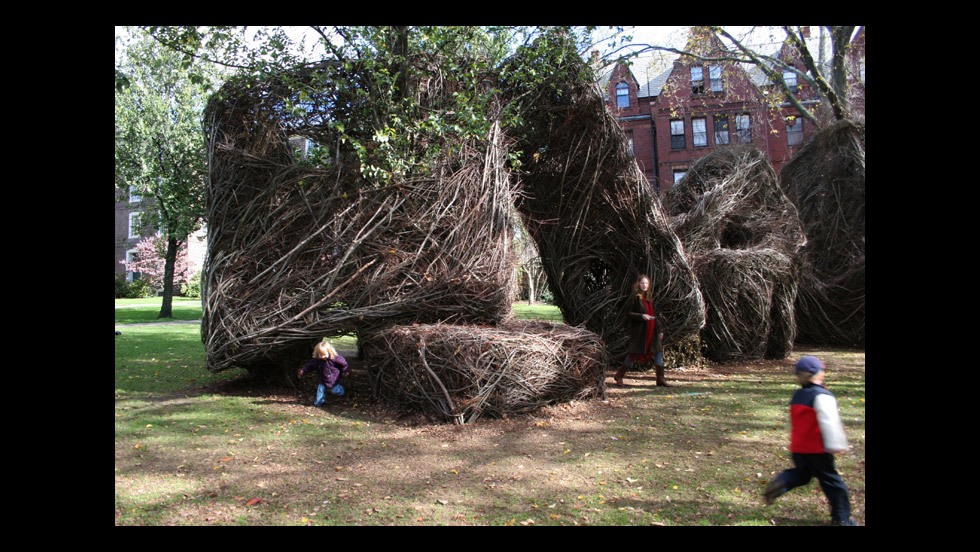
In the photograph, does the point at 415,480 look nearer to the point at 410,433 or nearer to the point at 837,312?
the point at 410,433

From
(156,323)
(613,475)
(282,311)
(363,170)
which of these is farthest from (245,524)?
(156,323)

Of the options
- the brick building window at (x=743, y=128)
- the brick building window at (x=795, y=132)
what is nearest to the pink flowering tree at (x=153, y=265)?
the brick building window at (x=743, y=128)

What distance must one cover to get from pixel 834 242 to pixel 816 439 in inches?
508

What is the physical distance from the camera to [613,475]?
5.30 m

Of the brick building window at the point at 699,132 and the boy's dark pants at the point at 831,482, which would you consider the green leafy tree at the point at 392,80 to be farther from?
the brick building window at the point at 699,132

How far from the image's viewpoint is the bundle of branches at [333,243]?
26.6ft

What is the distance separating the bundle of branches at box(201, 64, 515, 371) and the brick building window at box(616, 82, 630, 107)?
27882 mm

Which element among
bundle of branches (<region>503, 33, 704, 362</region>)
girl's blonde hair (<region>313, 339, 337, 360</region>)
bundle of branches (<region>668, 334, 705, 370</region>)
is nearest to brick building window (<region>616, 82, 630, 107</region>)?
bundle of branches (<region>668, 334, 705, 370</region>)

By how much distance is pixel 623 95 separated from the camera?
113 feet

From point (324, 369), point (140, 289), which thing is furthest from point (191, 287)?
point (324, 369)

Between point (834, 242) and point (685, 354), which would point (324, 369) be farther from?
point (834, 242)

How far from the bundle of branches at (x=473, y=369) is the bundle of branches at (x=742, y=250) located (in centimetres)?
513

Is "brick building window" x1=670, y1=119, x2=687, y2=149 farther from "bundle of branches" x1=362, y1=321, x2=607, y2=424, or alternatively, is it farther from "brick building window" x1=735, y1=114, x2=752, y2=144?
"bundle of branches" x1=362, y1=321, x2=607, y2=424

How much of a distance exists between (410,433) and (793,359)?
949cm
